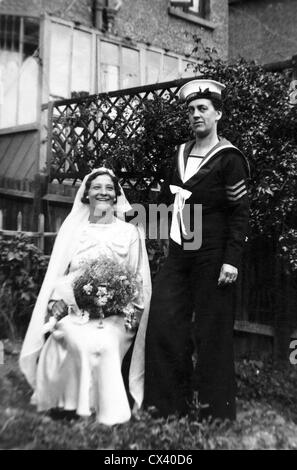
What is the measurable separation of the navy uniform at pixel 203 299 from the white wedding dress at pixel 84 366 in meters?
0.24

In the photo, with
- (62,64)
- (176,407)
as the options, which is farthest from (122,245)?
(62,64)

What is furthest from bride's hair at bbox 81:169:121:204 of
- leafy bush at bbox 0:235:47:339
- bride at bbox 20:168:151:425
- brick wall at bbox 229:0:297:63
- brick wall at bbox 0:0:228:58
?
brick wall at bbox 229:0:297:63

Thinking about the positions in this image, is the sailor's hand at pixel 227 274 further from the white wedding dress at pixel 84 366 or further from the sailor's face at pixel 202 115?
the sailor's face at pixel 202 115

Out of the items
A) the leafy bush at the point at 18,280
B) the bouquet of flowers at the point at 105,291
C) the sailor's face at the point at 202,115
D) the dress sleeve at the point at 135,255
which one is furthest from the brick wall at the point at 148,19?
the bouquet of flowers at the point at 105,291

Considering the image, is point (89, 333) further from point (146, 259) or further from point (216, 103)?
point (216, 103)

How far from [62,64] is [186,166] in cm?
489

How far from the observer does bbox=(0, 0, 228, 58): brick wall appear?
8188mm

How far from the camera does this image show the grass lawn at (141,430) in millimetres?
3447

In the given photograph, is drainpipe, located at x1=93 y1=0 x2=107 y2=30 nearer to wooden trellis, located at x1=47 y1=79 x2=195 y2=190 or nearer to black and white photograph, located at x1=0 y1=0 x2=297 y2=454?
black and white photograph, located at x1=0 y1=0 x2=297 y2=454

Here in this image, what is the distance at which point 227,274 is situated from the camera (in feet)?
12.5

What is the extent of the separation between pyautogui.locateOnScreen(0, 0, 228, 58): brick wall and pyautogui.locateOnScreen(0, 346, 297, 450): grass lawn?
5427 mm

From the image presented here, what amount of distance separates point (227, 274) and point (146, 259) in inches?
32.1

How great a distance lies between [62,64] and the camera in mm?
8297

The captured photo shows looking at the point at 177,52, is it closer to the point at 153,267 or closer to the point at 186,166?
the point at 153,267
